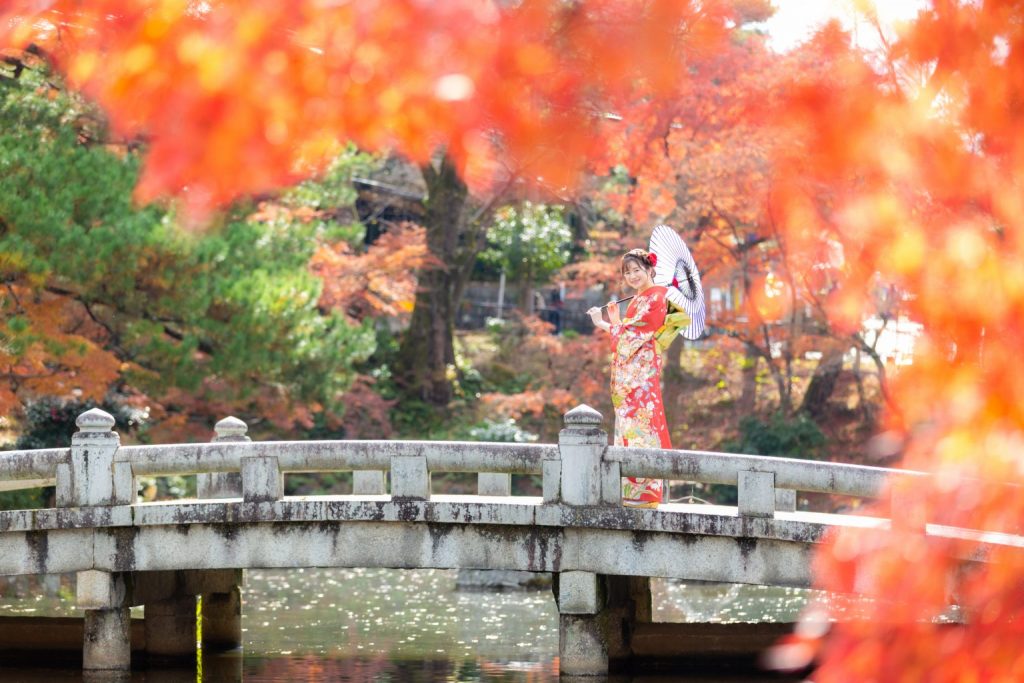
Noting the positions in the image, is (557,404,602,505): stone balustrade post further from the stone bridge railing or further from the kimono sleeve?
the kimono sleeve

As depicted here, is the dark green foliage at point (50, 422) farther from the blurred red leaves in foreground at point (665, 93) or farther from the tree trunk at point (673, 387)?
the blurred red leaves in foreground at point (665, 93)

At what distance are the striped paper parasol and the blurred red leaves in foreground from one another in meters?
5.57

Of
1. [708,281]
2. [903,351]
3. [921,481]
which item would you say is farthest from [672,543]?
[708,281]

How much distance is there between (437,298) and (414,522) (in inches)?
538

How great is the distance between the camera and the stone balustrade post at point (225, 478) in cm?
1115

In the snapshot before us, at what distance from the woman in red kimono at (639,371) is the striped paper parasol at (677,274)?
0.08 meters

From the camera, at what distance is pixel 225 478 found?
11695 mm

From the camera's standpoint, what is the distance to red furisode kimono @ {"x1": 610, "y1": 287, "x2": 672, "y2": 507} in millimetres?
9981

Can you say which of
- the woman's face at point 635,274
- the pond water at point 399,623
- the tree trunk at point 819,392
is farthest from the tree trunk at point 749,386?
the woman's face at point 635,274

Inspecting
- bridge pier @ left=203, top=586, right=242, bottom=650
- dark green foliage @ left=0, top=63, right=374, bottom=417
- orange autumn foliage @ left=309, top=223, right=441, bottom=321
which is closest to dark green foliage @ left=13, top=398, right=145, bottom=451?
dark green foliage @ left=0, top=63, right=374, bottom=417

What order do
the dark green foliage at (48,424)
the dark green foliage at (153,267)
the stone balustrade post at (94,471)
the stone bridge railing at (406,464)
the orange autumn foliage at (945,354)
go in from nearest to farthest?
the orange autumn foliage at (945,354) → the stone bridge railing at (406,464) → the stone balustrade post at (94,471) → the dark green foliage at (153,267) → the dark green foliage at (48,424)

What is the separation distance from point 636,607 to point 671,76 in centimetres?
888

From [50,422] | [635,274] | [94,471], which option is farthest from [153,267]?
[635,274]

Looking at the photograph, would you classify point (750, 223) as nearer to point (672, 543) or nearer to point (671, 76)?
point (672, 543)
